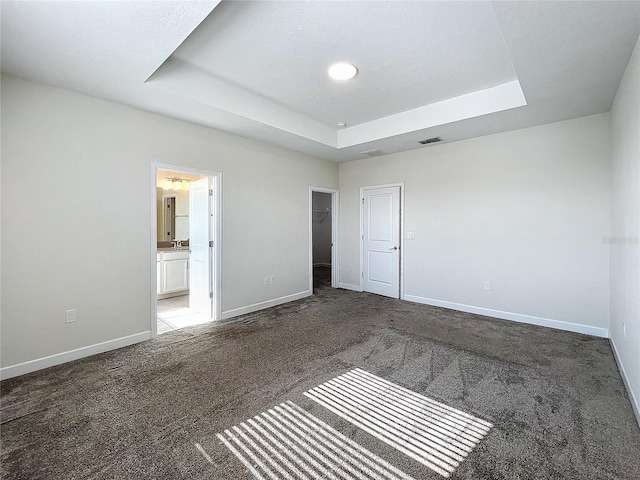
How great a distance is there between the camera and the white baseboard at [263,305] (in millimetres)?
4273

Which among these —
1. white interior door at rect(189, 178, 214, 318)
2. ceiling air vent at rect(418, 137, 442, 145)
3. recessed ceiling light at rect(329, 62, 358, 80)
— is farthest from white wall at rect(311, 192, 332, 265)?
recessed ceiling light at rect(329, 62, 358, 80)

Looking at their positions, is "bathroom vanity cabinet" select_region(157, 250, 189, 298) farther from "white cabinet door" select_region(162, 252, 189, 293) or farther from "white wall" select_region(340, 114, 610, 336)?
"white wall" select_region(340, 114, 610, 336)

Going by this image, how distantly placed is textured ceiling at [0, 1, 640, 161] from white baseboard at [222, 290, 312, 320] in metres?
2.54

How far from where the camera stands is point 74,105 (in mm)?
2893

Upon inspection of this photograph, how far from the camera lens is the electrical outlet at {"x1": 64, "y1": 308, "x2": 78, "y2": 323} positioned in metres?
2.89

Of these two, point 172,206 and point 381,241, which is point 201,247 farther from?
point 381,241

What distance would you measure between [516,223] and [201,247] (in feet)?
14.5

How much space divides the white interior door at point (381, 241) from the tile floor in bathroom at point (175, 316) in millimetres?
3062

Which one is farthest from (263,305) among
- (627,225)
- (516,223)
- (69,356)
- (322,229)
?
(322,229)

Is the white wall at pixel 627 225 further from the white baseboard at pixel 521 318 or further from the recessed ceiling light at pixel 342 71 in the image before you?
the recessed ceiling light at pixel 342 71

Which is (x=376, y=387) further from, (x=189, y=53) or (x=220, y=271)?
(x=189, y=53)

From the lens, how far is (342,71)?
291 centimetres

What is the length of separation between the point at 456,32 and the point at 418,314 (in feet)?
11.3

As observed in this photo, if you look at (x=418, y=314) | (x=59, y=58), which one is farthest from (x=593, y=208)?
(x=59, y=58)
